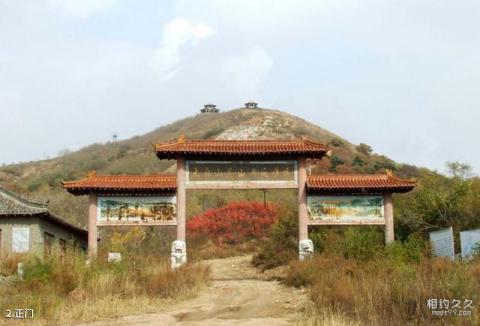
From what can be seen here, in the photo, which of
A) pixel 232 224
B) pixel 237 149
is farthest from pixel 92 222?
pixel 232 224

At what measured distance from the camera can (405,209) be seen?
84.1 feet

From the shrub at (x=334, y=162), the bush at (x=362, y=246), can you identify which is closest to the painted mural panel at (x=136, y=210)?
the bush at (x=362, y=246)

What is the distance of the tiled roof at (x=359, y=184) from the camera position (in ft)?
73.1

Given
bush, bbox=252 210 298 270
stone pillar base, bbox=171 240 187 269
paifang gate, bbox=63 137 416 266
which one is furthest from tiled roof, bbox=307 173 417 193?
bush, bbox=252 210 298 270

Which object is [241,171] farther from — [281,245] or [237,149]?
[281,245]

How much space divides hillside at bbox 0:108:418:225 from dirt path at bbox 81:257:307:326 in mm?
32210

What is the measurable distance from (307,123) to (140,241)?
172 ft

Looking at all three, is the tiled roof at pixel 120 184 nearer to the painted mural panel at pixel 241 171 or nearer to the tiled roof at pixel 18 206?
the painted mural panel at pixel 241 171

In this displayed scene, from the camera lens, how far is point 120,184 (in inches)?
883

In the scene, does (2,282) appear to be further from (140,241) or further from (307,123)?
(307,123)

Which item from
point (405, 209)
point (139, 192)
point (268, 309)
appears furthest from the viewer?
point (405, 209)

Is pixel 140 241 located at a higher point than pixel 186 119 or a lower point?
lower

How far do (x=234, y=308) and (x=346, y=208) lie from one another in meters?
8.26

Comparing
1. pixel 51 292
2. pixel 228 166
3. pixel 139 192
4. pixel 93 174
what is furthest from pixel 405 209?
pixel 51 292
